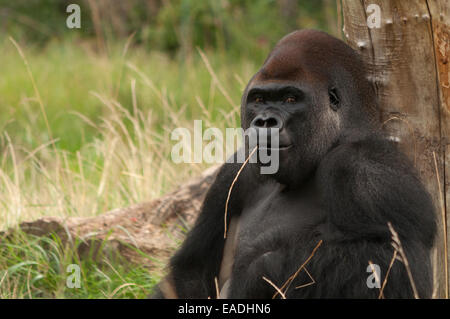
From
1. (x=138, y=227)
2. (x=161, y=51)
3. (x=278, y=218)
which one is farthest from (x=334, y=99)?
(x=161, y=51)

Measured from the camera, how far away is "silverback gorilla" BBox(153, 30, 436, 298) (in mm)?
2822

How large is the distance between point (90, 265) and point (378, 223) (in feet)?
6.85

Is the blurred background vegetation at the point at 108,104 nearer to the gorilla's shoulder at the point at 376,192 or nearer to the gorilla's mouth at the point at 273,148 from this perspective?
the gorilla's mouth at the point at 273,148

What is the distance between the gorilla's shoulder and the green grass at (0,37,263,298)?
4.31ft

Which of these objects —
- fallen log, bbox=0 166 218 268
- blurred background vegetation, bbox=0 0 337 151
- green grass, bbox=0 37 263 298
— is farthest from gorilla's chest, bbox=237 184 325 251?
blurred background vegetation, bbox=0 0 337 151

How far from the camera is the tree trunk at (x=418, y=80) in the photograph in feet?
10.5

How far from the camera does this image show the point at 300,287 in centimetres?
290

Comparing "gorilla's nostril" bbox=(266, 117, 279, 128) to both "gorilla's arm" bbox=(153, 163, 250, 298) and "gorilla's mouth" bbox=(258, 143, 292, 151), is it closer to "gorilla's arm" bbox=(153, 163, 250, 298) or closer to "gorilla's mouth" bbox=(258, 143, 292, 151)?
"gorilla's mouth" bbox=(258, 143, 292, 151)

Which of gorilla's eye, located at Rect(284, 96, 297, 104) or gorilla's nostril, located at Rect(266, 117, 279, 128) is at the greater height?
gorilla's eye, located at Rect(284, 96, 297, 104)

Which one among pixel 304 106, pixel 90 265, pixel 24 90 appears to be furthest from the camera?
pixel 24 90

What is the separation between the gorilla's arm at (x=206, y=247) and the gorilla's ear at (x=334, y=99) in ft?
2.06

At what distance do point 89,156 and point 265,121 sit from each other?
330cm
